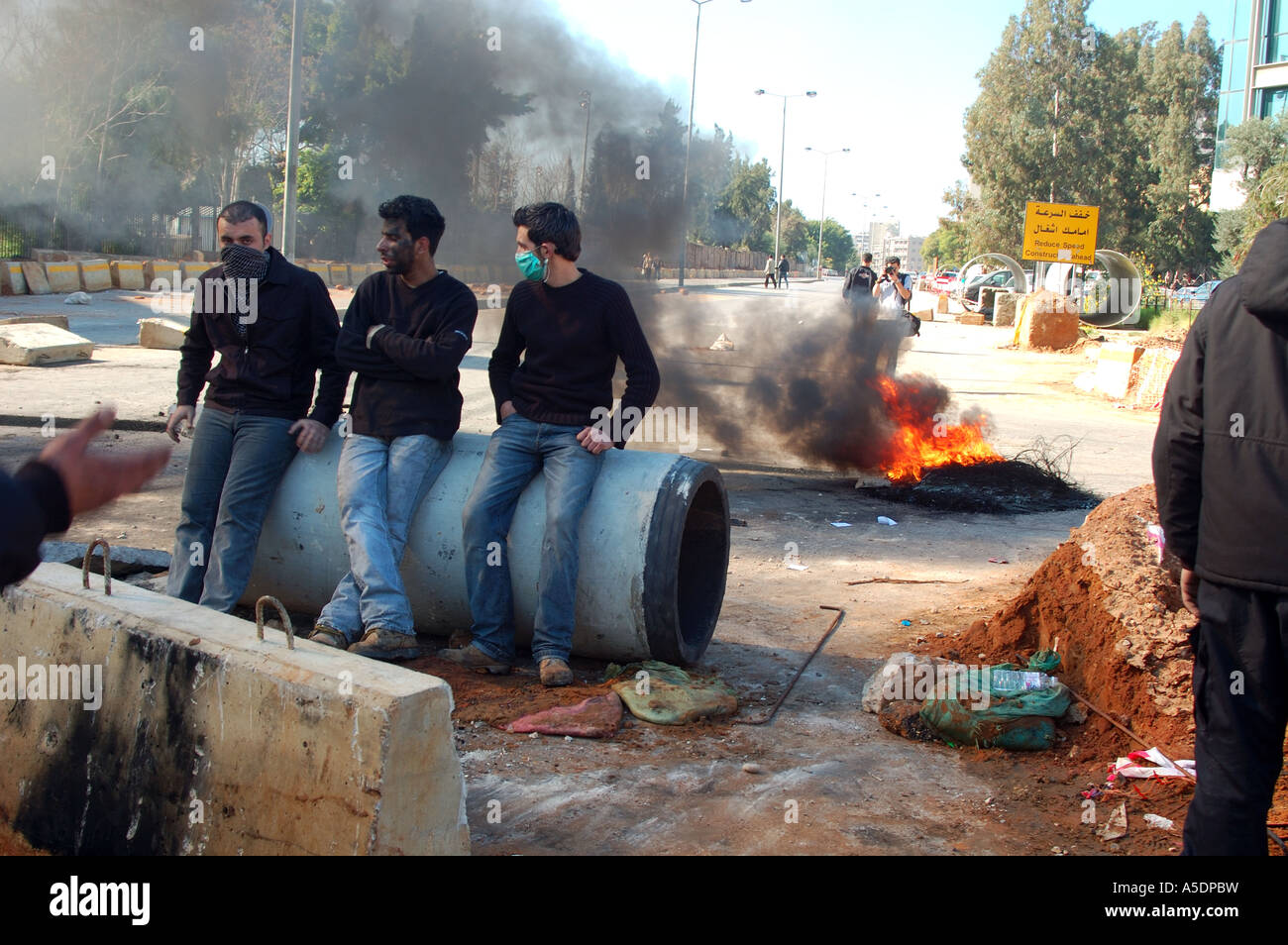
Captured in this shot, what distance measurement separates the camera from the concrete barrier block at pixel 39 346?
14352 mm

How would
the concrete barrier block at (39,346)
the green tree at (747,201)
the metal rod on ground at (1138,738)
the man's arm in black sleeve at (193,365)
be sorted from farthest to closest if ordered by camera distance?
the green tree at (747,201)
the concrete barrier block at (39,346)
the man's arm in black sleeve at (193,365)
the metal rod on ground at (1138,738)

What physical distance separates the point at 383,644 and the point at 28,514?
239 cm

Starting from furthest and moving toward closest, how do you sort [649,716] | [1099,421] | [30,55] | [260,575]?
[30,55] → [1099,421] → [260,575] → [649,716]

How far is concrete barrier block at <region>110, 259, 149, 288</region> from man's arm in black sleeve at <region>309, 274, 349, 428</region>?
26.8 m

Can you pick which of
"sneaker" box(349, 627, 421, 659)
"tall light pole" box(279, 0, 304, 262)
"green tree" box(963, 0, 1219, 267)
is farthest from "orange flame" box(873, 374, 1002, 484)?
"green tree" box(963, 0, 1219, 267)

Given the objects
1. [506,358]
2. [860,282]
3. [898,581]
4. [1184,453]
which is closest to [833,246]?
[860,282]

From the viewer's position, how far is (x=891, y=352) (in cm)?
1179

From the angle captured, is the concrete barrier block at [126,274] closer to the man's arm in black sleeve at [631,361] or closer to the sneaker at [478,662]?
the man's arm in black sleeve at [631,361]

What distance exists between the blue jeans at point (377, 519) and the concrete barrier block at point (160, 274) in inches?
1025

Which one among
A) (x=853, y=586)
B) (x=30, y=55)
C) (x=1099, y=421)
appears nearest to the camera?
(x=853, y=586)

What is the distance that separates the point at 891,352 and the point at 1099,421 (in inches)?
175

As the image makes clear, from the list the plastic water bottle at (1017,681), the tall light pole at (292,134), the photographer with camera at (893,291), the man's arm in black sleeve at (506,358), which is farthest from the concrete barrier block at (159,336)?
the plastic water bottle at (1017,681)
